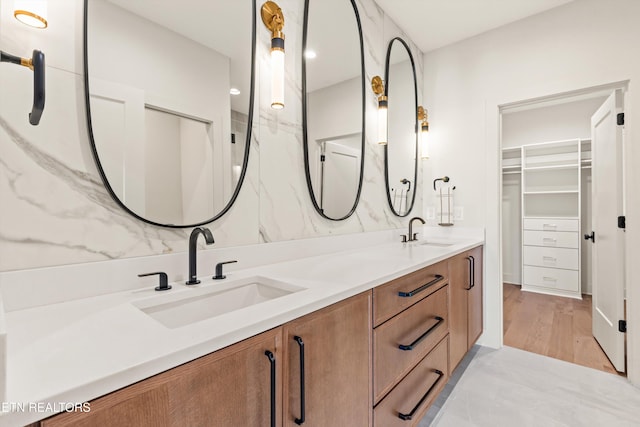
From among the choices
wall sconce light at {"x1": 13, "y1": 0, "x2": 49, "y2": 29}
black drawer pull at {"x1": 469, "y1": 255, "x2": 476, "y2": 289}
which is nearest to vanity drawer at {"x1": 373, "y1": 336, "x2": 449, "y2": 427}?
black drawer pull at {"x1": 469, "y1": 255, "x2": 476, "y2": 289}

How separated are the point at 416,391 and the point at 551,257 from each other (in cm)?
350

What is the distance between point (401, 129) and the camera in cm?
253

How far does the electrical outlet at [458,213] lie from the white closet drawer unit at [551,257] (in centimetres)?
202

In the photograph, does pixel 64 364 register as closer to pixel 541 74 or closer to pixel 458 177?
pixel 458 177

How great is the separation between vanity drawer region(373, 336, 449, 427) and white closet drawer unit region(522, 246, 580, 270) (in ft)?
9.90

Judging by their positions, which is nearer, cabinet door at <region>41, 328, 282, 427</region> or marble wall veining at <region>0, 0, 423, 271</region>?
cabinet door at <region>41, 328, 282, 427</region>

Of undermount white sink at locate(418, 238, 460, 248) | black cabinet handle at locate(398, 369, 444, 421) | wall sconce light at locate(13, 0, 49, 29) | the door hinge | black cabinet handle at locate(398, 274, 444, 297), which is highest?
wall sconce light at locate(13, 0, 49, 29)

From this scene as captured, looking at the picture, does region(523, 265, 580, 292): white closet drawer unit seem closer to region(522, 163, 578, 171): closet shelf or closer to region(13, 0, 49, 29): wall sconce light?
region(522, 163, 578, 171): closet shelf

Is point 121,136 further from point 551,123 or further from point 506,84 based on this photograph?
point 551,123

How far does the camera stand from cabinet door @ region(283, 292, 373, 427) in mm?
788

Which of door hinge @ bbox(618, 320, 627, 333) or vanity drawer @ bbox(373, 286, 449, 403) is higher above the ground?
vanity drawer @ bbox(373, 286, 449, 403)

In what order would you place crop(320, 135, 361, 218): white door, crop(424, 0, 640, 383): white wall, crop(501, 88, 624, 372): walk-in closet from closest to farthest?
crop(320, 135, 361, 218): white door
crop(424, 0, 640, 383): white wall
crop(501, 88, 624, 372): walk-in closet

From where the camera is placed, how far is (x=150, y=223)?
40.7 inches

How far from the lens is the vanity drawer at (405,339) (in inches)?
44.8
